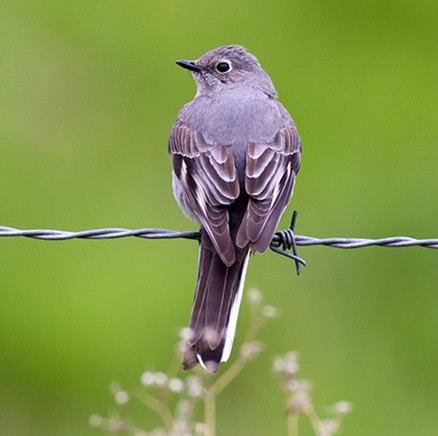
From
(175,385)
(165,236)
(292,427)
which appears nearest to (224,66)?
(165,236)

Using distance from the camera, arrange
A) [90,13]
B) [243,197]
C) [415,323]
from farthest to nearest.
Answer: [90,13]
[415,323]
[243,197]

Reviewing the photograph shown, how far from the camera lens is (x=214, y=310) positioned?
6129 mm

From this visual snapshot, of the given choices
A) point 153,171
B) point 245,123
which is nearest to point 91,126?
point 153,171

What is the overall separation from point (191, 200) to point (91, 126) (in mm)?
4704

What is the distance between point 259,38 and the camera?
11555 millimetres

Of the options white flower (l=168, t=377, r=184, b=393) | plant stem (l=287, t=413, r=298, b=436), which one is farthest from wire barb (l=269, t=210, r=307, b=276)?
plant stem (l=287, t=413, r=298, b=436)

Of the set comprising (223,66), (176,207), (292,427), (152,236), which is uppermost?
(223,66)

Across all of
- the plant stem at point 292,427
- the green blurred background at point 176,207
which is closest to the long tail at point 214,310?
the plant stem at point 292,427

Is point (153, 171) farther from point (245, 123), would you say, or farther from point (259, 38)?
point (245, 123)

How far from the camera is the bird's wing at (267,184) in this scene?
6.10m

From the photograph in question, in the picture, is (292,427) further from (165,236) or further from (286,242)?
(165,236)

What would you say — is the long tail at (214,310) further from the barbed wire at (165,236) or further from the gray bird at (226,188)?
the barbed wire at (165,236)

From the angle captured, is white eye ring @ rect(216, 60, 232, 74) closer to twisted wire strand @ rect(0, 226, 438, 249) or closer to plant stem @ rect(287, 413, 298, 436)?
twisted wire strand @ rect(0, 226, 438, 249)

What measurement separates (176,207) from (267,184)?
3745 millimetres
